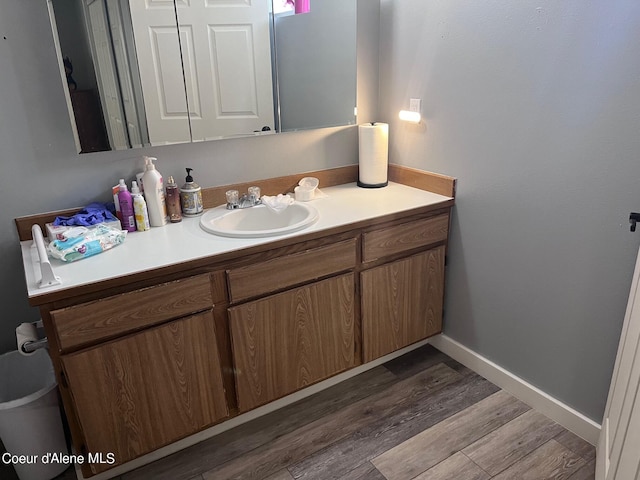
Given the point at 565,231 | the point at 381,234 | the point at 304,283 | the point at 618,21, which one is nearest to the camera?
the point at 618,21

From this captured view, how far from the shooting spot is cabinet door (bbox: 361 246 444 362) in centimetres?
198

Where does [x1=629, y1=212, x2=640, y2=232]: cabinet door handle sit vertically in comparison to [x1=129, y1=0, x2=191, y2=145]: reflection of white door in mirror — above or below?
below

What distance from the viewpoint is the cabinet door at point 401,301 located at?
198 cm

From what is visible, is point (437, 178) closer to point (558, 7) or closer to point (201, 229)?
point (558, 7)

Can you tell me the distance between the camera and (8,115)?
157 centimetres

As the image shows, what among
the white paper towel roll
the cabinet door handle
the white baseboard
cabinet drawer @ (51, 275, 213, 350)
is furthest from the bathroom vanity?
the cabinet door handle

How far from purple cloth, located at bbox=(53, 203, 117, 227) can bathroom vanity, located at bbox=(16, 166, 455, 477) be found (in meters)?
0.09

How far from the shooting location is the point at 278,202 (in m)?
1.96

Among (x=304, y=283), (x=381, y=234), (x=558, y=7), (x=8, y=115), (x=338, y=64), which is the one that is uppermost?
(x=558, y=7)

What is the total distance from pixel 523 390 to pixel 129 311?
5.21 feet

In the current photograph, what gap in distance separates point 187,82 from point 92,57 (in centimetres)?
34

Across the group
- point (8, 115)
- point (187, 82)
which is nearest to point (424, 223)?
point (187, 82)

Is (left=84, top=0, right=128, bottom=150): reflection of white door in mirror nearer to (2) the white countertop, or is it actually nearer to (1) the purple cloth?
(1) the purple cloth

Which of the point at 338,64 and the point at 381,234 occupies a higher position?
the point at 338,64
